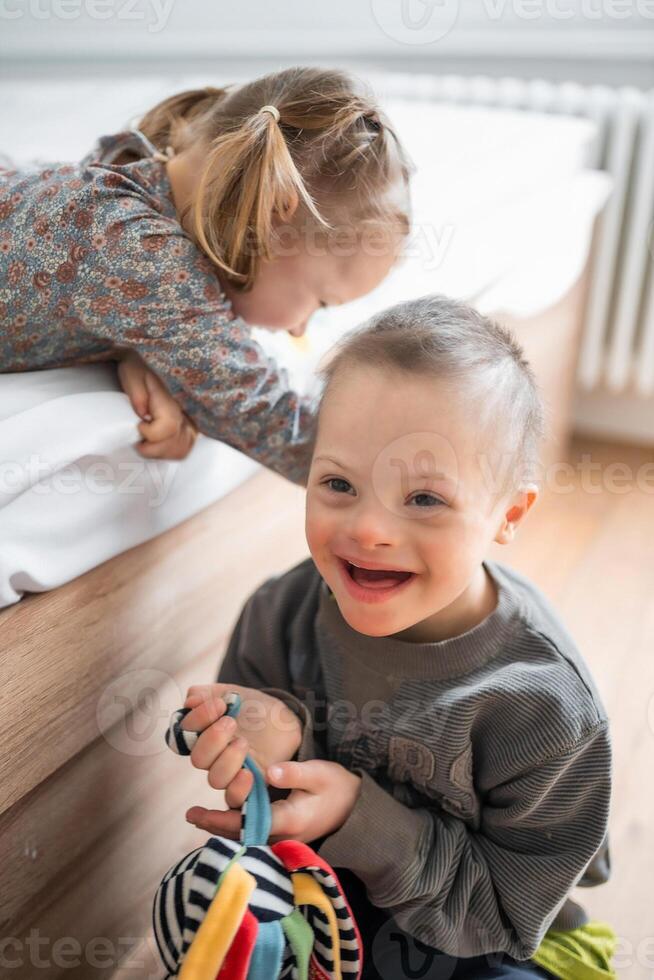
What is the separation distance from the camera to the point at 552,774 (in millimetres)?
684

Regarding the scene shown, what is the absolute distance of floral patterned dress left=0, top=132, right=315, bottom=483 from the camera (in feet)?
2.43

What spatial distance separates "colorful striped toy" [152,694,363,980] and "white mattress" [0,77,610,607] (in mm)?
224

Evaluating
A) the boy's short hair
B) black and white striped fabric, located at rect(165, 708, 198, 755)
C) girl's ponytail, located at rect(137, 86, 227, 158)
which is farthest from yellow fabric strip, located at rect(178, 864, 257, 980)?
girl's ponytail, located at rect(137, 86, 227, 158)

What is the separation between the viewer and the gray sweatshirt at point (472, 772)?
27.0 inches

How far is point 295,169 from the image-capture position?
735mm

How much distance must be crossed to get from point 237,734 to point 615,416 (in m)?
1.64

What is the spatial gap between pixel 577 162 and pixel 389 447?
50.7 inches

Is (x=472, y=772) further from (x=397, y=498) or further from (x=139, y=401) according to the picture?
(x=139, y=401)

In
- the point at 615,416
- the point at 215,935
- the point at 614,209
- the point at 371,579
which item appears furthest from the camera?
the point at 615,416

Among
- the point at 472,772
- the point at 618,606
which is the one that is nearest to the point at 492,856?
the point at 472,772

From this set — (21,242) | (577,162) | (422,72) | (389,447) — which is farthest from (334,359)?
(422,72)

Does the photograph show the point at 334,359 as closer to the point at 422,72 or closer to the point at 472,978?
the point at 472,978

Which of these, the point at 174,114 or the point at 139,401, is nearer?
the point at 139,401

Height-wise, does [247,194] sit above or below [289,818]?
above
